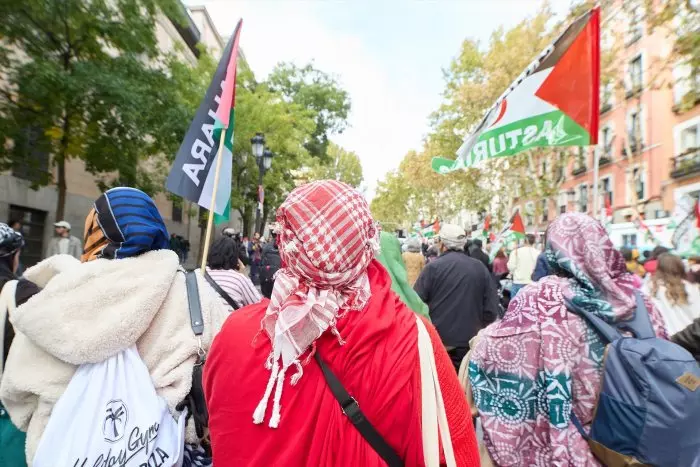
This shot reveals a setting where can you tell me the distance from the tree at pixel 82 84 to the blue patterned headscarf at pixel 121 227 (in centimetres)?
721

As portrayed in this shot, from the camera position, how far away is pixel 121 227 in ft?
6.95

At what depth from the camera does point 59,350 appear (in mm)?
1771

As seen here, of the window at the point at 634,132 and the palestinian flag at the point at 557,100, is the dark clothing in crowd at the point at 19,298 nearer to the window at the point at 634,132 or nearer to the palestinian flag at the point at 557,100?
the palestinian flag at the point at 557,100

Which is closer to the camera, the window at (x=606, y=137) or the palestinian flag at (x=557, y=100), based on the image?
the palestinian flag at (x=557, y=100)

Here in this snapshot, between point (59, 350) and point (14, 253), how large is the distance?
1.66 meters

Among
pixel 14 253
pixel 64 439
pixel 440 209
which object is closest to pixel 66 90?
pixel 14 253

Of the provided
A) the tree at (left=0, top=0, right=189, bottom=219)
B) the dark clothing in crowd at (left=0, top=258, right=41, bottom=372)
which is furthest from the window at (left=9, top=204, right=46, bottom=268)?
the dark clothing in crowd at (left=0, top=258, right=41, bottom=372)

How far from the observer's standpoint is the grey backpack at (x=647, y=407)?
73.7 inches

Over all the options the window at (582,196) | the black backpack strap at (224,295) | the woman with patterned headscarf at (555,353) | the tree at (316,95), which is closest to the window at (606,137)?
the window at (582,196)

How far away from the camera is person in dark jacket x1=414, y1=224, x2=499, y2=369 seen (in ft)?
16.0

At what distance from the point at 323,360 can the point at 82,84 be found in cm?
867

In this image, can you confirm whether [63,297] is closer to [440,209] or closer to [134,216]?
[134,216]

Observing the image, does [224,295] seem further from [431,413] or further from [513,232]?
[513,232]

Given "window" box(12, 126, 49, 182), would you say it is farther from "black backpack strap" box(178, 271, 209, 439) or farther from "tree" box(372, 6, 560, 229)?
"tree" box(372, 6, 560, 229)
